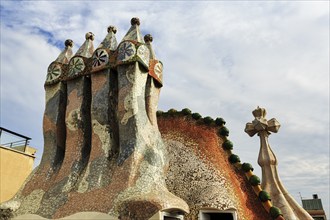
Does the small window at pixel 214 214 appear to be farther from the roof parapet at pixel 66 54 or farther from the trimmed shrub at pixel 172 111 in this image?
the roof parapet at pixel 66 54

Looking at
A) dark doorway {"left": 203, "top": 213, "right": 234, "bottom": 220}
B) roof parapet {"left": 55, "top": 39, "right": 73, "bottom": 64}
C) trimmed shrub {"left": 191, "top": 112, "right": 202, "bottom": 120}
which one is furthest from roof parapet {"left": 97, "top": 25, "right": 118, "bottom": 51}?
dark doorway {"left": 203, "top": 213, "right": 234, "bottom": 220}

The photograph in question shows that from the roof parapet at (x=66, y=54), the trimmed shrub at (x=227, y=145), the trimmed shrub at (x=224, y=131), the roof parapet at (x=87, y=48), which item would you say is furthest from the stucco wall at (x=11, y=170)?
the trimmed shrub at (x=227, y=145)

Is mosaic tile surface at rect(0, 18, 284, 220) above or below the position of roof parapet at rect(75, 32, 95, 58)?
below

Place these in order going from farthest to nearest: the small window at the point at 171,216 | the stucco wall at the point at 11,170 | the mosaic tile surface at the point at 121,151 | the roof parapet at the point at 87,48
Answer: the stucco wall at the point at 11,170 < the roof parapet at the point at 87,48 < the mosaic tile surface at the point at 121,151 < the small window at the point at 171,216

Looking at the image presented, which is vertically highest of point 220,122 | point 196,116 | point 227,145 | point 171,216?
point 196,116

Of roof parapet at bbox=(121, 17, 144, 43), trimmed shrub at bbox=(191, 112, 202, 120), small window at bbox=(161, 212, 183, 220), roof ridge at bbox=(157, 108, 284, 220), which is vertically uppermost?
roof parapet at bbox=(121, 17, 144, 43)

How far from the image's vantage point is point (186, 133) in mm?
8648

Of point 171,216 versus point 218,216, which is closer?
point 171,216

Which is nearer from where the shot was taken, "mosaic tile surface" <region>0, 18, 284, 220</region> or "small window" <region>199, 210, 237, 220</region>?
"mosaic tile surface" <region>0, 18, 284, 220</region>

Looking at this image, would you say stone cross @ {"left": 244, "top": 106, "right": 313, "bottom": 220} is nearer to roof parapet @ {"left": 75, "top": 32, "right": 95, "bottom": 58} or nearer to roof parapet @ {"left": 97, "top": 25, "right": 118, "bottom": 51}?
roof parapet @ {"left": 97, "top": 25, "right": 118, "bottom": 51}

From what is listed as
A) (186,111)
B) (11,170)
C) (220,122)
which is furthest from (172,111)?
(11,170)

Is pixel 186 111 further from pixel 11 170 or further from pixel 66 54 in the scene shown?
pixel 11 170

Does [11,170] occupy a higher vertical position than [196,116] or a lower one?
lower

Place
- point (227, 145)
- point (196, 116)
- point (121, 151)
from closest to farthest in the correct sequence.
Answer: point (121, 151) → point (227, 145) → point (196, 116)
